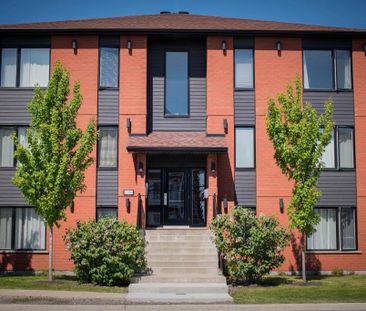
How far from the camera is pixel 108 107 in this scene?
67.1ft

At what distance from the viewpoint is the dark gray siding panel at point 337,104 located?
2080cm

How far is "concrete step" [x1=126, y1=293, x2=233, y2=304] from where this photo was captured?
13.6m

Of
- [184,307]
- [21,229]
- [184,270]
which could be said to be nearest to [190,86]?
[184,270]

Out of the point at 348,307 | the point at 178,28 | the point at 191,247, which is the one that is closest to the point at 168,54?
the point at 178,28

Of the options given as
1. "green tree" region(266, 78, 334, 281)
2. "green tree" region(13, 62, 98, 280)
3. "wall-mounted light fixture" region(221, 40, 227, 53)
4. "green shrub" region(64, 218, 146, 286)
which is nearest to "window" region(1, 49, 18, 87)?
"green tree" region(13, 62, 98, 280)

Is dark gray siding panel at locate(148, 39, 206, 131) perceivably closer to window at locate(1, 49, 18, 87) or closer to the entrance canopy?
the entrance canopy

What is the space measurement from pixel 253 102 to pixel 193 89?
2.42 metres

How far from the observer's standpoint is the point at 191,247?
1786cm

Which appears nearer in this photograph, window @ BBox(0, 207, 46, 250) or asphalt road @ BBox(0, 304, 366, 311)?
asphalt road @ BBox(0, 304, 366, 311)

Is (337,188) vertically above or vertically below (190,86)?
below

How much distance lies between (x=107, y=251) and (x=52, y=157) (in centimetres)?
340

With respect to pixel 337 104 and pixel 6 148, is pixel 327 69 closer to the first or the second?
pixel 337 104

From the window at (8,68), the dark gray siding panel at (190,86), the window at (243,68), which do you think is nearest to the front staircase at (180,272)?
the dark gray siding panel at (190,86)

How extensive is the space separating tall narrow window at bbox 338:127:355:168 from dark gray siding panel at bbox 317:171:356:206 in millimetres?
373
